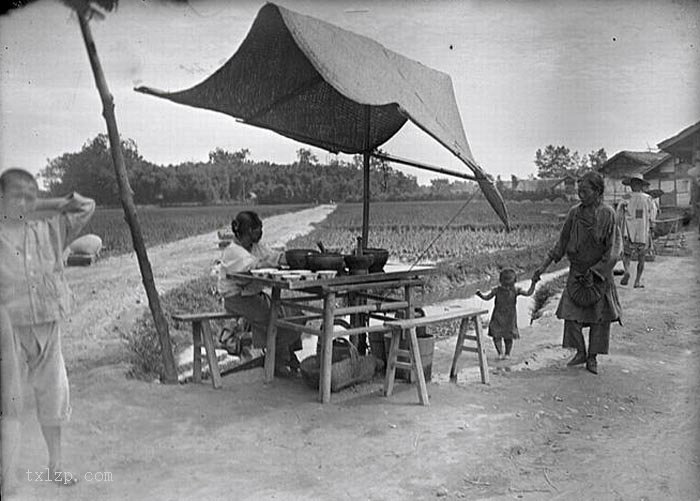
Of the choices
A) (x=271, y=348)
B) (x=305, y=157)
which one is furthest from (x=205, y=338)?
(x=305, y=157)

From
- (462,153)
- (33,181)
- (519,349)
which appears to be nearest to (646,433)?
(462,153)

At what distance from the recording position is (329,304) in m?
4.38

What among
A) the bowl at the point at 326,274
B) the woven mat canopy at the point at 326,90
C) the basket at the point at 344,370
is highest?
the woven mat canopy at the point at 326,90

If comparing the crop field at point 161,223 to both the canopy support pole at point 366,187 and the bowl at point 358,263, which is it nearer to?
the bowl at point 358,263

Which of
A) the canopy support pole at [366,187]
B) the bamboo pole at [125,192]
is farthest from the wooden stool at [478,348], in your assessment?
the bamboo pole at [125,192]

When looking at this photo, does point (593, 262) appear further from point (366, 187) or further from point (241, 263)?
point (241, 263)

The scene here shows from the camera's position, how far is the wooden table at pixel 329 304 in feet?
14.3

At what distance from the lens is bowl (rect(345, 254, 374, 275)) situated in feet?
15.8

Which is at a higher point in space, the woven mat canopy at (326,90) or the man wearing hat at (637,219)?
the woven mat canopy at (326,90)

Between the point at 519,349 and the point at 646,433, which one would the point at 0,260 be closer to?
the point at 646,433

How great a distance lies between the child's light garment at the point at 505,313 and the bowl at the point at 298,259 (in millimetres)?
1837

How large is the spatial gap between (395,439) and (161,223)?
485cm

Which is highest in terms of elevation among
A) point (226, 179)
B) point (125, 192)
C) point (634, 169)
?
point (634, 169)

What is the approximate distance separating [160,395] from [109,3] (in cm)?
247
